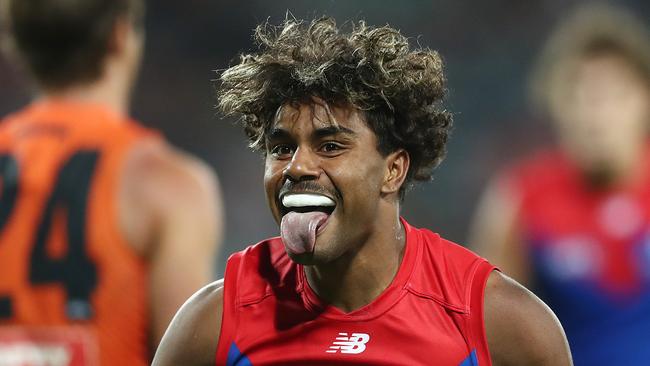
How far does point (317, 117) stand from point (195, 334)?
0.69 metres

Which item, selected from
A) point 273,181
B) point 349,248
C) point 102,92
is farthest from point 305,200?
point 102,92

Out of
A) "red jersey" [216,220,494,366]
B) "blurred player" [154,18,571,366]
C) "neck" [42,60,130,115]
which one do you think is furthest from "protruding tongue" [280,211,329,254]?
"neck" [42,60,130,115]

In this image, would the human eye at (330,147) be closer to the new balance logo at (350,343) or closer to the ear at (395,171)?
the ear at (395,171)

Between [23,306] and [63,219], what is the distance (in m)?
0.32

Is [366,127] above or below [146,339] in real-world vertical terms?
above

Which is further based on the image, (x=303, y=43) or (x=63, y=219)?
(x=63, y=219)

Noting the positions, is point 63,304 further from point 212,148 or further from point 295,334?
point 212,148

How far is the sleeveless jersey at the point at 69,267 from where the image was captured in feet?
12.8

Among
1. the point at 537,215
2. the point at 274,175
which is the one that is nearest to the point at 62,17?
the point at 274,175

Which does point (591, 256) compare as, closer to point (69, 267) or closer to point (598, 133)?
point (598, 133)

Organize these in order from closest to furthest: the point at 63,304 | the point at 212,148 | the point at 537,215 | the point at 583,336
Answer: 1. the point at 63,304
2. the point at 583,336
3. the point at 537,215
4. the point at 212,148

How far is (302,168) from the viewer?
9.87ft

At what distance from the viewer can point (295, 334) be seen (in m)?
3.19

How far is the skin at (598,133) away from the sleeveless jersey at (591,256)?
0.21 ft
